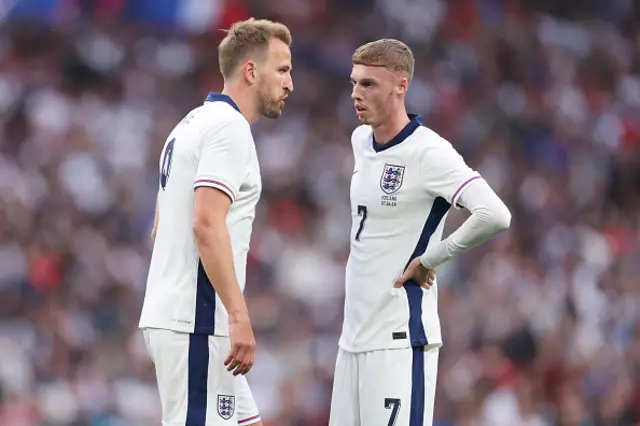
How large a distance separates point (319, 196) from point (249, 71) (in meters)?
7.51

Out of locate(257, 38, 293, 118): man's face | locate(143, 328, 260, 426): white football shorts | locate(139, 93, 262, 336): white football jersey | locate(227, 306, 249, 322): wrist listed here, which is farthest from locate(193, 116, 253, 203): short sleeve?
locate(143, 328, 260, 426): white football shorts

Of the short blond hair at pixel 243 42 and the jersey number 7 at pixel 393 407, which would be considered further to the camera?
the jersey number 7 at pixel 393 407

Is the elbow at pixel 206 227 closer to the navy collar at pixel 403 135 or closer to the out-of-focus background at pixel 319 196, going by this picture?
the navy collar at pixel 403 135

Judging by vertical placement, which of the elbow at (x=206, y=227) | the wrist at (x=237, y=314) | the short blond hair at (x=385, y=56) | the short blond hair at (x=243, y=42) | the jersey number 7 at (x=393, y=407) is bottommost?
the jersey number 7 at (x=393, y=407)

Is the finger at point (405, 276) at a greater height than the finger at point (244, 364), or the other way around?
the finger at point (405, 276)

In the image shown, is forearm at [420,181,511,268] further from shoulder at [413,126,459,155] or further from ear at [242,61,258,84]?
ear at [242,61,258,84]

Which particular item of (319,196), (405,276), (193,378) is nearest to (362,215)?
(405,276)

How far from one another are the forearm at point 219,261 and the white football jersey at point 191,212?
0.16 m

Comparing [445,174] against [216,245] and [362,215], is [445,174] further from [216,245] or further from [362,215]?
[216,245]

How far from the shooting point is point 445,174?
18.3 feet

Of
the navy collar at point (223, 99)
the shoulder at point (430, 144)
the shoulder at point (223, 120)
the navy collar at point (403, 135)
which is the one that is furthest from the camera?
the navy collar at point (403, 135)

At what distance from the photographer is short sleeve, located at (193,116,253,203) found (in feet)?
16.2

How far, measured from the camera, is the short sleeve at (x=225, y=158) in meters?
4.93

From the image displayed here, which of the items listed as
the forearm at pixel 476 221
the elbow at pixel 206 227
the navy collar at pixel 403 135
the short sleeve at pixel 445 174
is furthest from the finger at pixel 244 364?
the navy collar at pixel 403 135
